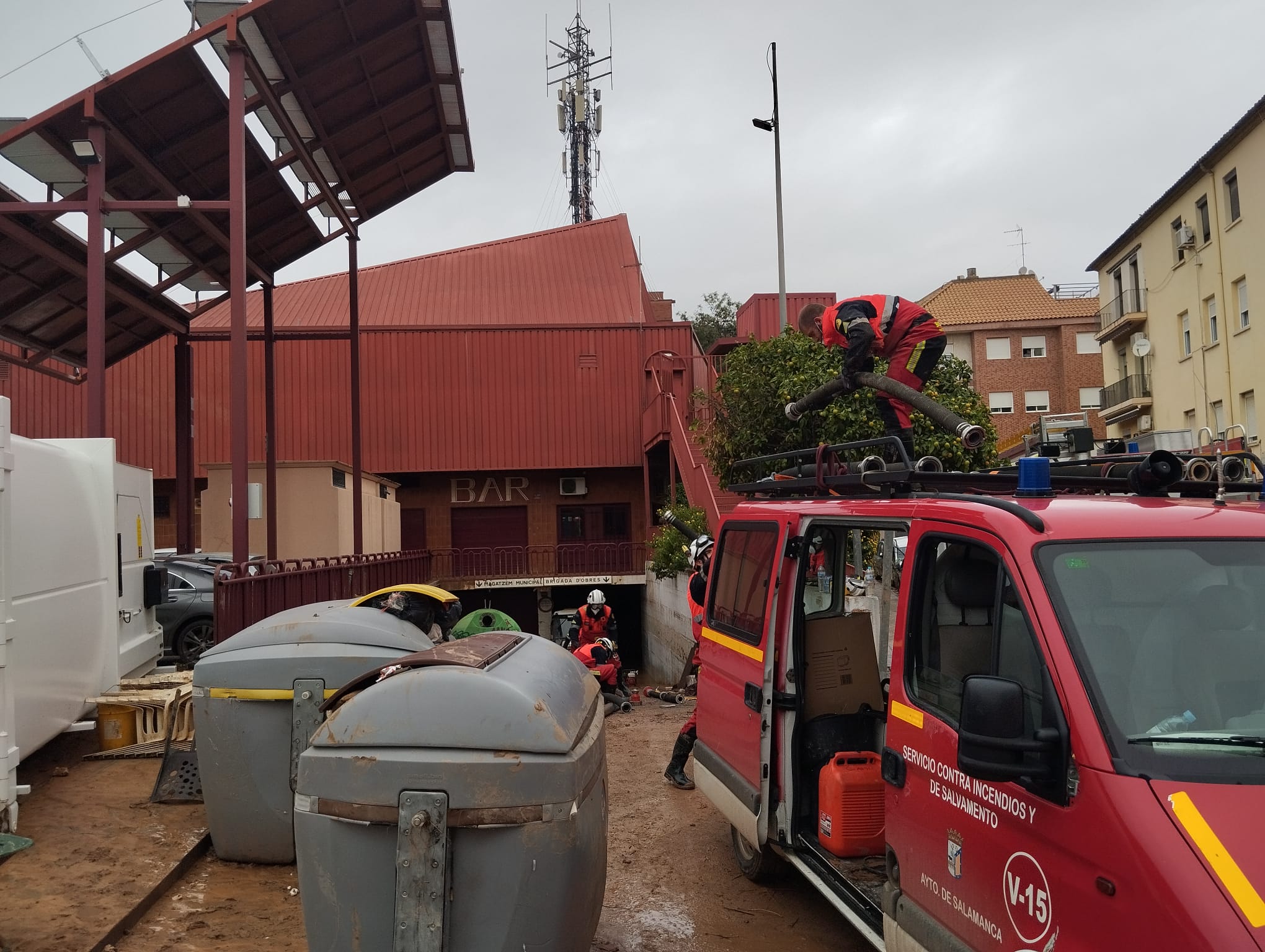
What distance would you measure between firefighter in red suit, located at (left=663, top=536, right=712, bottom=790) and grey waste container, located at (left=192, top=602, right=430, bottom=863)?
82.3 inches

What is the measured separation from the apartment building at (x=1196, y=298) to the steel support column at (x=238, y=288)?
60.6 ft

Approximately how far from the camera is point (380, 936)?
309cm

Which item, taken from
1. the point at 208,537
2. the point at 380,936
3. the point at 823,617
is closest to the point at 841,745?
the point at 823,617

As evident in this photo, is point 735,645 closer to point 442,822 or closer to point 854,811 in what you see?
point 854,811

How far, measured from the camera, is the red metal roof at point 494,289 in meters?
27.3

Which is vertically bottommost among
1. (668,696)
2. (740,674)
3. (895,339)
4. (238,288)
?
(668,696)

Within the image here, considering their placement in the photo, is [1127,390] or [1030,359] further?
[1030,359]

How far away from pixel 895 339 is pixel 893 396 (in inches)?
22.6

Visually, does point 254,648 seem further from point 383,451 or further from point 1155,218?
point 1155,218

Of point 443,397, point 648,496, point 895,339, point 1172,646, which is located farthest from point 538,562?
point 1172,646

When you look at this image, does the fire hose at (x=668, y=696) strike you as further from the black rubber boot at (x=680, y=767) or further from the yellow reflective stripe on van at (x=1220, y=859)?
the yellow reflective stripe on van at (x=1220, y=859)

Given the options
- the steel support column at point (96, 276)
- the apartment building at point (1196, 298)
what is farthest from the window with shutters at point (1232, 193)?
the steel support column at point (96, 276)

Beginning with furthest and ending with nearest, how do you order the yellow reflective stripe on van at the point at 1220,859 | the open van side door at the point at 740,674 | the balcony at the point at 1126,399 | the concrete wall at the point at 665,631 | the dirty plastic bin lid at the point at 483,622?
1. the balcony at the point at 1126,399
2. the concrete wall at the point at 665,631
3. the dirty plastic bin lid at the point at 483,622
4. the open van side door at the point at 740,674
5. the yellow reflective stripe on van at the point at 1220,859

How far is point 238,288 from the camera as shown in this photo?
10508mm
